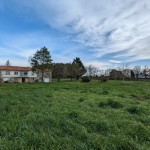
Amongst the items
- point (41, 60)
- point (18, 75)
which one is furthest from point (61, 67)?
point (18, 75)

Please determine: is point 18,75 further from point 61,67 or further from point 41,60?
point 61,67

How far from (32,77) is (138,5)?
49.0m

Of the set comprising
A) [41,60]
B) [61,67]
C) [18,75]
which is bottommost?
[18,75]

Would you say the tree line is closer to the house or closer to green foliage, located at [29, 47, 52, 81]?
green foliage, located at [29, 47, 52, 81]

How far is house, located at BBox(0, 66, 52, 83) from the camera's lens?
1874 inches

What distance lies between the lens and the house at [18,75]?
156 feet

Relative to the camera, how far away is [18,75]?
51156 mm

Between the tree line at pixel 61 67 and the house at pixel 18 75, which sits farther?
the house at pixel 18 75

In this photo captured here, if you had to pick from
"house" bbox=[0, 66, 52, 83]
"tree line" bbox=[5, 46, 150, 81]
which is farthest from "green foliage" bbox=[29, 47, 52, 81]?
"house" bbox=[0, 66, 52, 83]

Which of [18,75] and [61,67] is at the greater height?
[61,67]

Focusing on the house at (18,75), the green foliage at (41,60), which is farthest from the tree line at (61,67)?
the house at (18,75)

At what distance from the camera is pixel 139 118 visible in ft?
16.5

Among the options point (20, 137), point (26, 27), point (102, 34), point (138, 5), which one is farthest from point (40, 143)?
point (102, 34)

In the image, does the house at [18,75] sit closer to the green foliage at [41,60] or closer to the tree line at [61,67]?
the tree line at [61,67]
